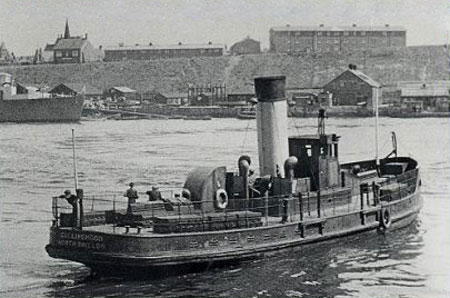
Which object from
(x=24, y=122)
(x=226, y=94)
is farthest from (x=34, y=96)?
(x=226, y=94)

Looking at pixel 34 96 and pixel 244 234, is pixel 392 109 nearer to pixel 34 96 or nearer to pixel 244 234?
pixel 34 96

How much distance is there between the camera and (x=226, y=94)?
319 feet

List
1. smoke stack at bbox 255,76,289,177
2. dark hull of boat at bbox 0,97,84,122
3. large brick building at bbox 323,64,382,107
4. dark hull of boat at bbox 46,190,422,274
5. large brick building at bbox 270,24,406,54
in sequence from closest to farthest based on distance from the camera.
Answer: dark hull of boat at bbox 46,190,422,274
smoke stack at bbox 255,76,289,177
dark hull of boat at bbox 0,97,84,122
large brick building at bbox 323,64,382,107
large brick building at bbox 270,24,406,54

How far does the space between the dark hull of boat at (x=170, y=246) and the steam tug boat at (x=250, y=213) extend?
0.02 m

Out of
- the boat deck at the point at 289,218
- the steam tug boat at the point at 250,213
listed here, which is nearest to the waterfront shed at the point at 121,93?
the steam tug boat at the point at 250,213

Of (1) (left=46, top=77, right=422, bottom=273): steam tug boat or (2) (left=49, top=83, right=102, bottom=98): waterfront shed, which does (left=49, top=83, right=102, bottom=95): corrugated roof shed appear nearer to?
(2) (left=49, top=83, right=102, bottom=98): waterfront shed

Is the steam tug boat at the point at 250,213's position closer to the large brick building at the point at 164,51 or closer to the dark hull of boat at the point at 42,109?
the dark hull of boat at the point at 42,109

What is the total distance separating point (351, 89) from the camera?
8506 cm

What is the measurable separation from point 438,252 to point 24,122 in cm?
6209

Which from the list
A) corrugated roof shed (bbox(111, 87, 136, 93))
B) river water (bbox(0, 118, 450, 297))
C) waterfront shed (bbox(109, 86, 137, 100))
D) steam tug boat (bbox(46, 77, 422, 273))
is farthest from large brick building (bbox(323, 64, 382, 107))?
steam tug boat (bbox(46, 77, 422, 273))

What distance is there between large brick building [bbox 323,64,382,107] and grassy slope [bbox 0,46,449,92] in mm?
17978

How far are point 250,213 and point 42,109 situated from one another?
63404 millimetres

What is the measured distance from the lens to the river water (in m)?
15.6

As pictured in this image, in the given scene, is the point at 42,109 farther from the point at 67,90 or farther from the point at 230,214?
the point at 230,214
